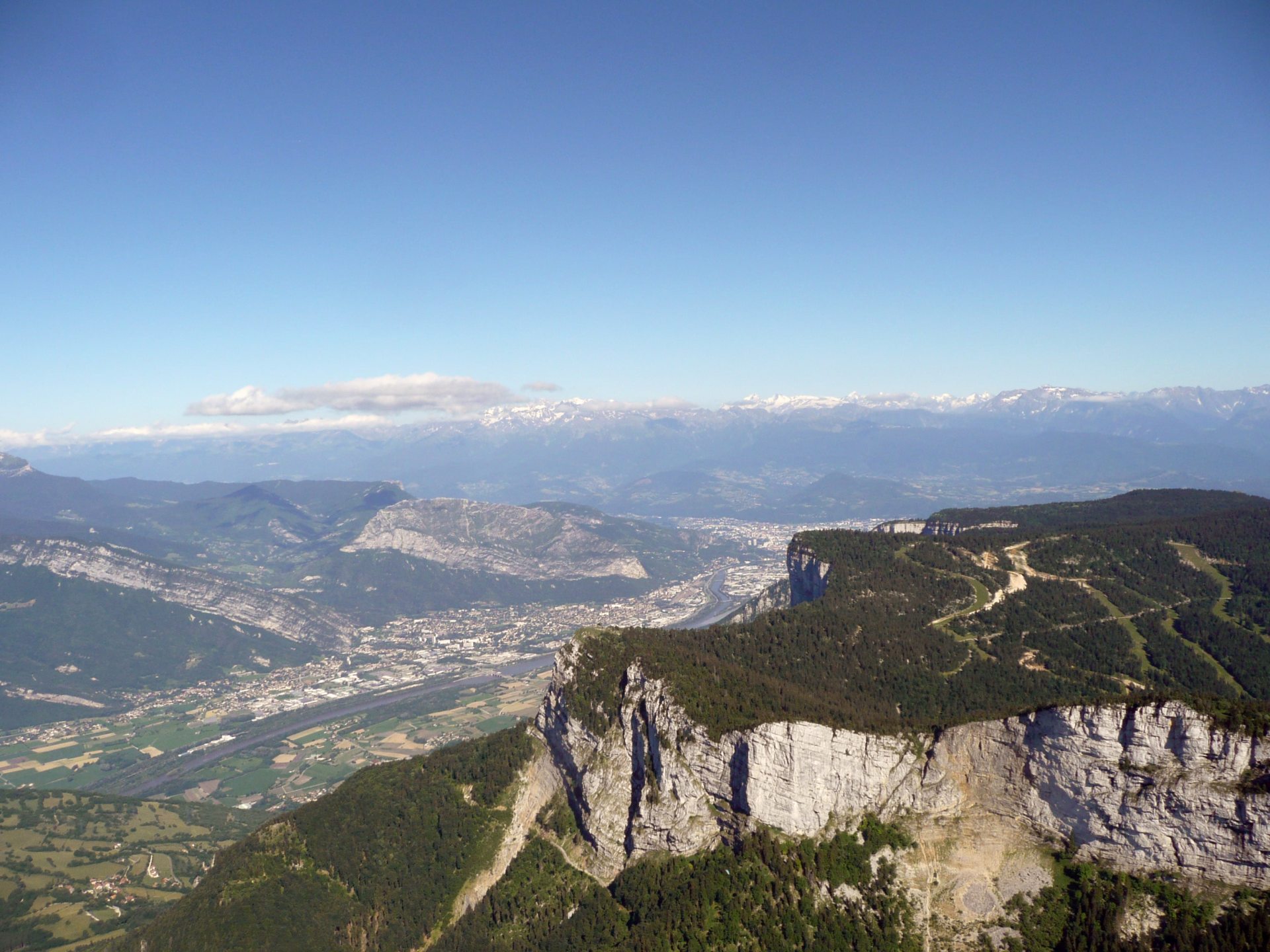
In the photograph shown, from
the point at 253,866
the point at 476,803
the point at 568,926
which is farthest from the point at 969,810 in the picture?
the point at 253,866

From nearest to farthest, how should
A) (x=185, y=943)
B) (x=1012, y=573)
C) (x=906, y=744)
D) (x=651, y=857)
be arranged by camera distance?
(x=906, y=744) < (x=651, y=857) < (x=185, y=943) < (x=1012, y=573)

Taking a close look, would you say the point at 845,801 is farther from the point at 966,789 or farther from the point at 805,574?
the point at 805,574

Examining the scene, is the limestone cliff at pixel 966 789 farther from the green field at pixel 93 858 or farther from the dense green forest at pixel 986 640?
the green field at pixel 93 858

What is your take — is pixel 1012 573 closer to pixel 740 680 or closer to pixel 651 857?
pixel 740 680

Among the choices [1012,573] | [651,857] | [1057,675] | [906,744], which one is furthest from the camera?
[1012,573]

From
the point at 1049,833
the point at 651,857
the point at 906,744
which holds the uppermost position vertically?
the point at 906,744

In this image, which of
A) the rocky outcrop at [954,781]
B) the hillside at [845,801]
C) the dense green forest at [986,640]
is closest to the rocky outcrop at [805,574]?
the dense green forest at [986,640]

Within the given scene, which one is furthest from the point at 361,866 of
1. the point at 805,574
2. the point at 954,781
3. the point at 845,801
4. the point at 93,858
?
the point at 805,574
